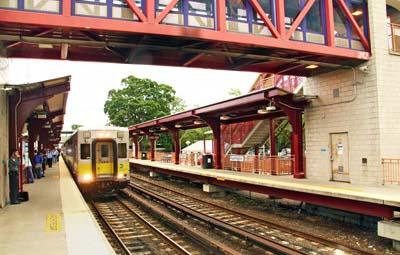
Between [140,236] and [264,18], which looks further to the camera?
[264,18]

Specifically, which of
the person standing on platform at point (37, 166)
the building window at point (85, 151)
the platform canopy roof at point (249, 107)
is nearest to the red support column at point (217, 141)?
the platform canopy roof at point (249, 107)

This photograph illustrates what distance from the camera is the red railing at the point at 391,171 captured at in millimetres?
11471

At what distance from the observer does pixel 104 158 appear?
613 inches

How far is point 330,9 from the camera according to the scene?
41.1 ft

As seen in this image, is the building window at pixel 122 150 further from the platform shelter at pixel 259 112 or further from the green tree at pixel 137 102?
the green tree at pixel 137 102

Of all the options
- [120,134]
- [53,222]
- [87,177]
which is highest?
[120,134]

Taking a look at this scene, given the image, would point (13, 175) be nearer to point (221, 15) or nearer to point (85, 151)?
point (85, 151)

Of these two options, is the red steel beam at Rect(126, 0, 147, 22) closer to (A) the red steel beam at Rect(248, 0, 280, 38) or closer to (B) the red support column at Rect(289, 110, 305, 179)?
(A) the red steel beam at Rect(248, 0, 280, 38)

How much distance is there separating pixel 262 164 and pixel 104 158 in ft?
22.4

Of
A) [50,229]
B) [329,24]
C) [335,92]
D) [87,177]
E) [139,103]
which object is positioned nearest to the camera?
[50,229]

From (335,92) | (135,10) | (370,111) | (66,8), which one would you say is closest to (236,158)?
(335,92)

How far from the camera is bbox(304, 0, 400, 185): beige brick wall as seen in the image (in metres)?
11.8

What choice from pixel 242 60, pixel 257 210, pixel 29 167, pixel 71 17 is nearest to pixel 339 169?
pixel 257 210

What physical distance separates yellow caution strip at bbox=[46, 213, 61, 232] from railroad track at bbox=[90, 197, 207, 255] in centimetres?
141
